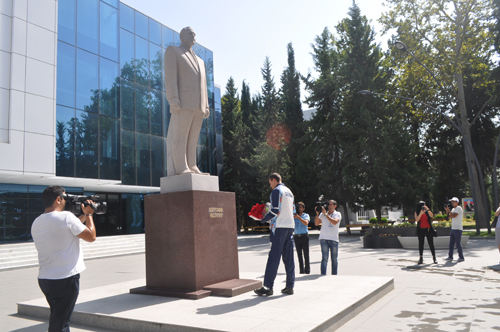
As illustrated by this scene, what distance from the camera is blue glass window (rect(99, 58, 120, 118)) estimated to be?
24.6m

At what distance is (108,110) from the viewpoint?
81.8 ft

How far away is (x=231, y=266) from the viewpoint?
7551 mm

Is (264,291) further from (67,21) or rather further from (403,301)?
(67,21)

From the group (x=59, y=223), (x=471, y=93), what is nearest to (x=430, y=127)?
(x=471, y=93)

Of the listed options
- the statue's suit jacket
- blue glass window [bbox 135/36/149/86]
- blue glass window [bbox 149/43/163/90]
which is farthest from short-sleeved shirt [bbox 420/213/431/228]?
blue glass window [bbox 149/43/163/90]

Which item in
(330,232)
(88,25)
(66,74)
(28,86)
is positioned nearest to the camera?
(330,232)

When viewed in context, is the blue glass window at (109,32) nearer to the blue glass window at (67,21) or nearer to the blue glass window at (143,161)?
the blue glass window at (67,21)

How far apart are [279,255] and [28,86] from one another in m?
18.8

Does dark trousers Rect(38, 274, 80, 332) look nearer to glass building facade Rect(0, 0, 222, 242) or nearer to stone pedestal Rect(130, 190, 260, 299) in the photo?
stone pedestal Rect(130, 190, 260, 299)

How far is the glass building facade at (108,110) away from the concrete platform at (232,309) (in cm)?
1727

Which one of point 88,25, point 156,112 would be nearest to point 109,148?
point 156,112

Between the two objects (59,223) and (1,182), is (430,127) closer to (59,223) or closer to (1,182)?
(1,182)

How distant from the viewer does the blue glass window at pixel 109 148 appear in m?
24.3

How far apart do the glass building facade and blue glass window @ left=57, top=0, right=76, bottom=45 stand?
0.06 metres
